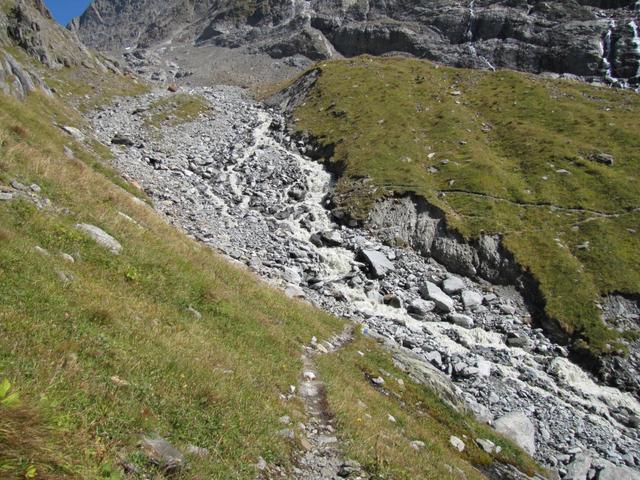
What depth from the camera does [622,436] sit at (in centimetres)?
2158

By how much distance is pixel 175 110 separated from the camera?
65.8 m

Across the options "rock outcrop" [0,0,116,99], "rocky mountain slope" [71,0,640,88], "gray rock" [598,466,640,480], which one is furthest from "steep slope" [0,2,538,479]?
"rocky mountain slope" [71,0,640,88]

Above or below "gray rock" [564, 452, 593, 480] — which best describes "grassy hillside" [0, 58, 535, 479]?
above

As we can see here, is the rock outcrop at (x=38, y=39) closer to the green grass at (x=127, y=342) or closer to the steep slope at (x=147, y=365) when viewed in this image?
the steep slope at (x=147, y=365)

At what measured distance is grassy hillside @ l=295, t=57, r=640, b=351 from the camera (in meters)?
32.7

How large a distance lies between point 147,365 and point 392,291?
2523 cm

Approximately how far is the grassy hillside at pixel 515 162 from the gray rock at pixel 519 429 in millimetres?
10554

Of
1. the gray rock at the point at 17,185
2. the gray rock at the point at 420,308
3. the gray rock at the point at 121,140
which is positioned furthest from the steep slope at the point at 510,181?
the gray rock at the point at 17,185

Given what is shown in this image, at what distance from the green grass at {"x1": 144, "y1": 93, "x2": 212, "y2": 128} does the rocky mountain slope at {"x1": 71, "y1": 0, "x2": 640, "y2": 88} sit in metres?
104

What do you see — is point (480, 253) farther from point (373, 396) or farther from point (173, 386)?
point (173, 386)

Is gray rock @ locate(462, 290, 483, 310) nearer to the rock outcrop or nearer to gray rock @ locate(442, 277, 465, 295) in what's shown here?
gray rock @ locate(442, 277, 465, 295)

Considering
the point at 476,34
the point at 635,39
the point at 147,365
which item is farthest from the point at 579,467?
the point at 476,34

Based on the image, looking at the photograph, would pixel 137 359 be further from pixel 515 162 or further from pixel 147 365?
pixel 515 162

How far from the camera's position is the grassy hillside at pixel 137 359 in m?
5.10
